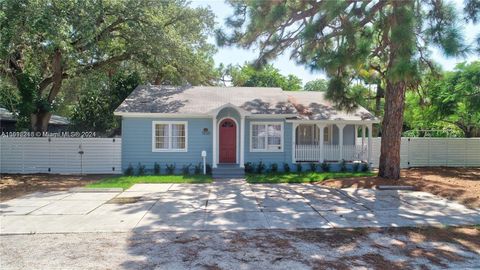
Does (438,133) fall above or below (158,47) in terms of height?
below

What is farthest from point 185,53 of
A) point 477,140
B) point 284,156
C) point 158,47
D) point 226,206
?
point 477,140

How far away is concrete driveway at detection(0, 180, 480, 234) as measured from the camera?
7.64 meters

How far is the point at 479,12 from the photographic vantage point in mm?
9781

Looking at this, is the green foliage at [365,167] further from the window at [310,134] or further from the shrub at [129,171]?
the shrub at [129,171]

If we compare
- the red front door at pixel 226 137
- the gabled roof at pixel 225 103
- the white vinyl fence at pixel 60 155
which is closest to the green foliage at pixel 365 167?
the gabled roof at pixel 225 103

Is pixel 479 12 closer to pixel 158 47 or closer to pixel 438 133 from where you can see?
pixel 158 47

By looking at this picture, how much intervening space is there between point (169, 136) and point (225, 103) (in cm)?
310

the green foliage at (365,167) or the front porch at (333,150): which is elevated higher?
the front porch at (333,150)

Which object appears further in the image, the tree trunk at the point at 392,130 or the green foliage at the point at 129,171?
the green foliage at the point at 129,171

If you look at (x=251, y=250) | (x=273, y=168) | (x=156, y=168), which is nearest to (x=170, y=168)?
(x=156, y=168)

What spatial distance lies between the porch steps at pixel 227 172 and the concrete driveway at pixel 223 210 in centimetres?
336

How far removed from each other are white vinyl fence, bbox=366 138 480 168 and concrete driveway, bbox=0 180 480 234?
843 centimetres

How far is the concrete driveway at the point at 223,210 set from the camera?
301 inches

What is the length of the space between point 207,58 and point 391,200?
19880 mm
